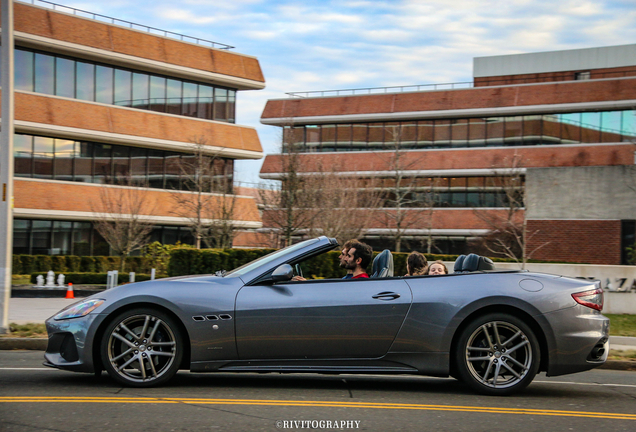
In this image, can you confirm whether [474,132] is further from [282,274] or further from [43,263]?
[282,274]

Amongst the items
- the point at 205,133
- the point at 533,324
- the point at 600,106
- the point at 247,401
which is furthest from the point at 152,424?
the point at 600,106

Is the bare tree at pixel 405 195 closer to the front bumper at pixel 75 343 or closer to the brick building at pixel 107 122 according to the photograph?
the brick building at pixel 107 122

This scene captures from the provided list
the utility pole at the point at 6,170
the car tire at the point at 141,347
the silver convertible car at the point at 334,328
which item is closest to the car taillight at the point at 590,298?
the silver convertible car at the point at 334,328

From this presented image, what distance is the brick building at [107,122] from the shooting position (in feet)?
114

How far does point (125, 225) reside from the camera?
34.6m

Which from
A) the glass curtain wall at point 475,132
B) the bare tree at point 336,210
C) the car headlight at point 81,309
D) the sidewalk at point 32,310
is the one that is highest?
the glass curtain wall at point 475,132

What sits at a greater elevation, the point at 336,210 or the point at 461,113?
the point at 461,113

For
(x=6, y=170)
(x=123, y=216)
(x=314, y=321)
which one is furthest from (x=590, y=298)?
(x=123, y=216)

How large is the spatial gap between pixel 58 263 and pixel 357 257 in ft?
102

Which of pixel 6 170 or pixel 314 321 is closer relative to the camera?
pixel 314 321

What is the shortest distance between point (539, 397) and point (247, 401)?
274 centimetres

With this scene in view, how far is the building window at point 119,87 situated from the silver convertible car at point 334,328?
31753 mm

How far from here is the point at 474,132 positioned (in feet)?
160

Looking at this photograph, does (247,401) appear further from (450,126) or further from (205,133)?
(450,126)
